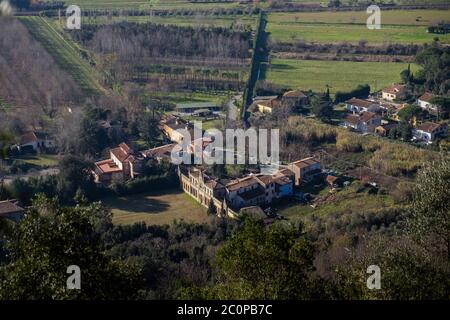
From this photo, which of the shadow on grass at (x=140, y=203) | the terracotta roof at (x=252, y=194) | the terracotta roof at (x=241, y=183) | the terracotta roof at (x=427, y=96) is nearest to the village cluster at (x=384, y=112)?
the terracotta roof at (x=427, y=96)

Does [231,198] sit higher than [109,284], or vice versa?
[109,284]

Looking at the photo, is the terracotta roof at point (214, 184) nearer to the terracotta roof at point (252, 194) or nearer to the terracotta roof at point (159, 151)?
the terracotta roof at point (252, 194)

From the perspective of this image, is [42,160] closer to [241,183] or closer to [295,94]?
[241,183]

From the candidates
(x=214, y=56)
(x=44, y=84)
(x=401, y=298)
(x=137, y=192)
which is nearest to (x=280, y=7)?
(x=214, y=56)

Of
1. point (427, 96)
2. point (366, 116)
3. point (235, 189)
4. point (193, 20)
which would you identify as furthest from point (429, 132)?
point (193, 20)

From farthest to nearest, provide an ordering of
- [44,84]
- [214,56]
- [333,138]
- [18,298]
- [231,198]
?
[214,56] → [44,84] → [333,138] → [231,198] → [18,298]
